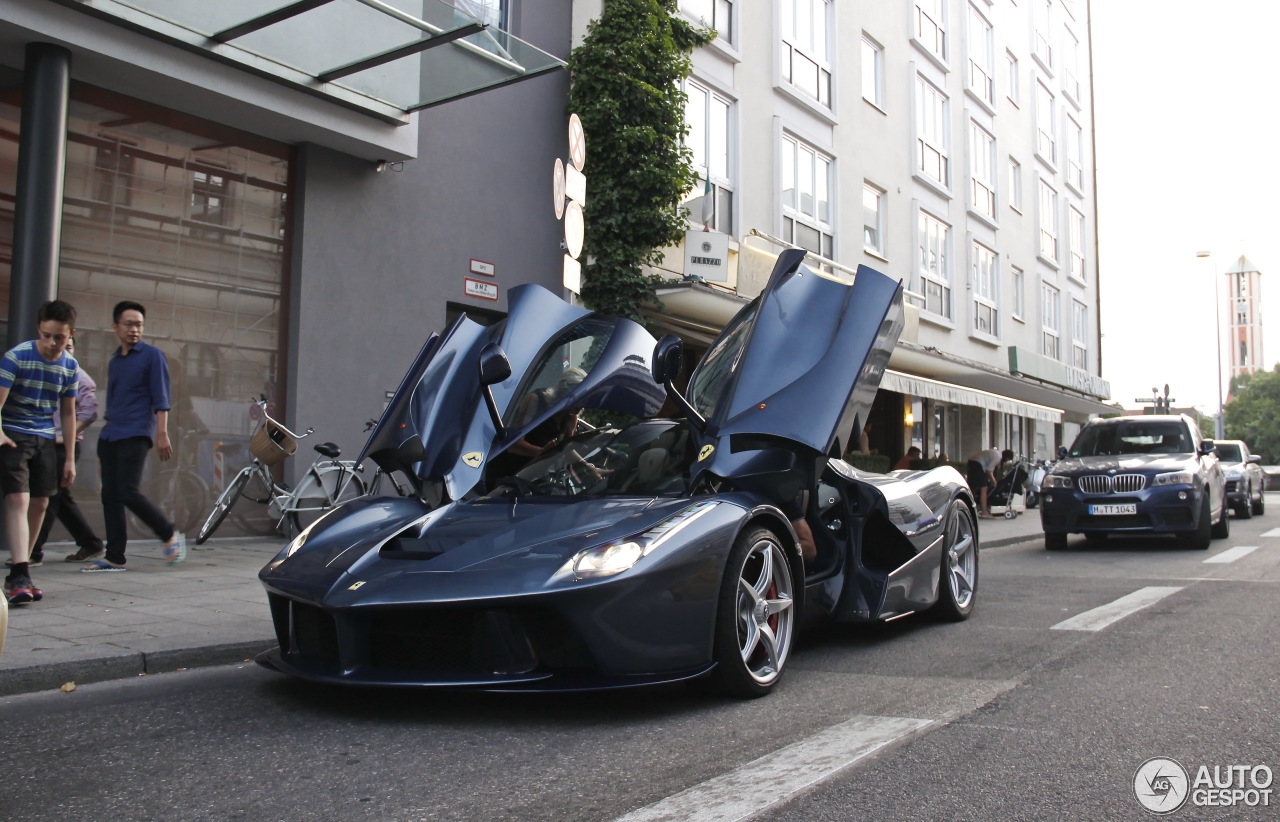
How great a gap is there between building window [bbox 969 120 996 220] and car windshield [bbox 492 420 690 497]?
77.6ft

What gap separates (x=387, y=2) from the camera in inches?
364

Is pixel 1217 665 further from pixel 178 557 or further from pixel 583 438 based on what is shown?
pixel 178 557

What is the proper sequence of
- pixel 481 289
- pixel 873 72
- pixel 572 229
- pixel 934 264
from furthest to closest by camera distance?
pixel 934 264 → pixel 873 72 → pixel 481 289 → pixel 572 229

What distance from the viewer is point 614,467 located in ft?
15.9

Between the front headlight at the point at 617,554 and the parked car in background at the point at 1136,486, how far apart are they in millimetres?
8972

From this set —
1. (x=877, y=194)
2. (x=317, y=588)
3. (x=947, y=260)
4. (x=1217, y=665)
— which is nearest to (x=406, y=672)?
(x=317, y=588)

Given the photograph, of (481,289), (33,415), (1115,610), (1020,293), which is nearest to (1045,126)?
(1020,293)

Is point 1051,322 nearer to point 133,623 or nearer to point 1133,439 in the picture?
point 1133,439

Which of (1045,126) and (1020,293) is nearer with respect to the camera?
(1020,293)

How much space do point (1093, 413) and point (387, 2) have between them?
A: 1316 inches

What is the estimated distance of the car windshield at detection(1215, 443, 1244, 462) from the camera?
66.7 ft

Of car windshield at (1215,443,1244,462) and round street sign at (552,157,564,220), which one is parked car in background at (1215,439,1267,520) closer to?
car windshield at (1215,443,1244,462)

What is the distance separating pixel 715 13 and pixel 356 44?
864 cm

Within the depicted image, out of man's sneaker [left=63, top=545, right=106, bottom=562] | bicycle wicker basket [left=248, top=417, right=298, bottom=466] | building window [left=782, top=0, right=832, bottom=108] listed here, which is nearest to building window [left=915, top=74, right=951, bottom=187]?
building window [left=782, top=0, right=832, bottom=108]
